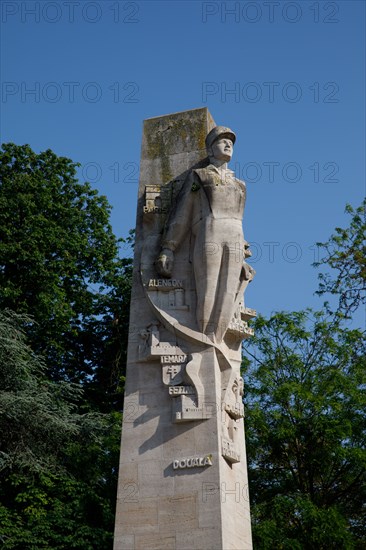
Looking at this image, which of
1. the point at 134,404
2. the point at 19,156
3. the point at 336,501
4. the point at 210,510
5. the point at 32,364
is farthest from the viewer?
the point at 19,156

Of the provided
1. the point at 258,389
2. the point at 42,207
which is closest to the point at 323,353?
the point at 258,389

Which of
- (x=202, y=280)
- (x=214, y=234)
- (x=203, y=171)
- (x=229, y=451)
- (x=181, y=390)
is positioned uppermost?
(x=203, y=171)

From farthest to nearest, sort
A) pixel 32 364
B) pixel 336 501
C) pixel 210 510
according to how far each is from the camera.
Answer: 1. pixel 32 364
2. pixel 336 501
3. pixel 210 510

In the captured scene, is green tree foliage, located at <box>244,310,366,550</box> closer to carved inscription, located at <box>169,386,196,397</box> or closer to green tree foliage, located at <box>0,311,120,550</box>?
green tree foliage, located at <box>0,311,120,550</box>

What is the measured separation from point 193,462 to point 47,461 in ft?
39.1

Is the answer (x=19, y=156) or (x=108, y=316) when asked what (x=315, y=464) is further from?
(x=19, y=156)

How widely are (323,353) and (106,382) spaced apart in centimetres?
681

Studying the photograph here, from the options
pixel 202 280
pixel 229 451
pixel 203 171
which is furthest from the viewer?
pixel 203 171

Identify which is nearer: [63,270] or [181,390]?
[181,390]

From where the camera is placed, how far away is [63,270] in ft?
91.5

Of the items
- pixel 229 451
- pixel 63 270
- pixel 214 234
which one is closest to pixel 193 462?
pixel 229 451

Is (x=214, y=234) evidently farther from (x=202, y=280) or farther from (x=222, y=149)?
(x=222, y=149)

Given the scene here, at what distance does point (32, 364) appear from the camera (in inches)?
973

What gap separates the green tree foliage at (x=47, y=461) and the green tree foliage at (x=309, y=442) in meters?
3.75
